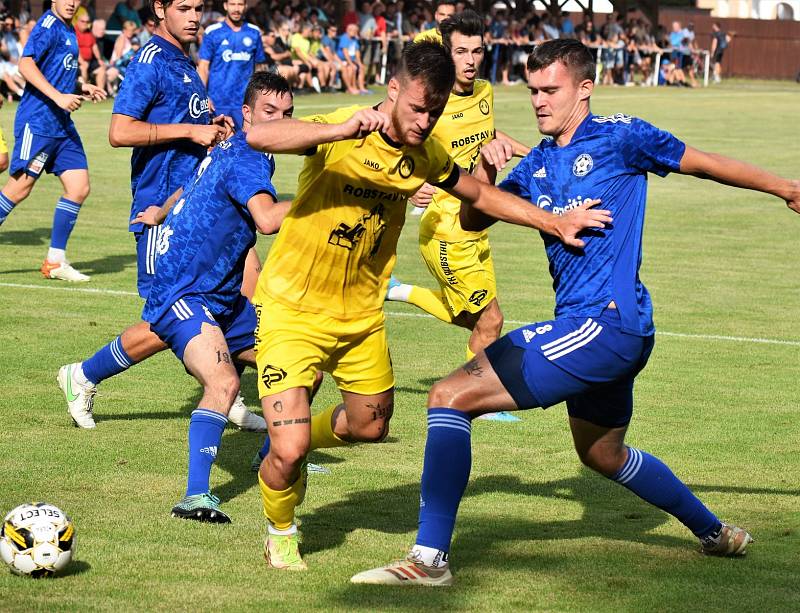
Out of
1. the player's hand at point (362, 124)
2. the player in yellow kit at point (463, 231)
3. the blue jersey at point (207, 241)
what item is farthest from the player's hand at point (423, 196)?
the player's hand at point (362, 124)

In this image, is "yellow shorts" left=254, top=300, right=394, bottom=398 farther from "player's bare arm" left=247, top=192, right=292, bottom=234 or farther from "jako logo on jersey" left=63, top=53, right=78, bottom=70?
A: "jako logo on jersey" left=63, top=53, right=78, bottom=70

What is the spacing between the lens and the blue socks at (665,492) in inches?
233

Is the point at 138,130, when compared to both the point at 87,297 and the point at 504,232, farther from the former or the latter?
the point at 504,232

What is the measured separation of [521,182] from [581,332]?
2.73 feet

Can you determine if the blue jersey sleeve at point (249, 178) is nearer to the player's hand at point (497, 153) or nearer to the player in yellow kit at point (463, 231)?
the player's hand at point (497, 153)

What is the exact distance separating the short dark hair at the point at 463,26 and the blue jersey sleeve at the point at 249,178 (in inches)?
106

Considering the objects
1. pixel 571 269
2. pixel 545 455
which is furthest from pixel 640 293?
pixel 545 455

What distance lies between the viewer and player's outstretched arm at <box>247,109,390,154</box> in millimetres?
5008

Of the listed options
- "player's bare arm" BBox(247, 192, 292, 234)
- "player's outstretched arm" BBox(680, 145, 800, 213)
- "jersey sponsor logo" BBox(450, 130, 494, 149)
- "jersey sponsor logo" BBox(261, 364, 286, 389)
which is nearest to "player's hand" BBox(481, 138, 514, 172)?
"player's outstretched arm" BBox(680, 145, 800, 213)

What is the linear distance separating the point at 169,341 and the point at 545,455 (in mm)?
2269

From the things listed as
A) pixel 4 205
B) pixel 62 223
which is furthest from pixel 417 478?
pixel 4 205

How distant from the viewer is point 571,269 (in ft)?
18.6

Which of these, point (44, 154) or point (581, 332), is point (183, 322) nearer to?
point (581, 332)

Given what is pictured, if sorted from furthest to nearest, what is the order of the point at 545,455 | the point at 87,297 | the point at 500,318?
the point at 87,297
the point at 500,318
the point at 545,455
